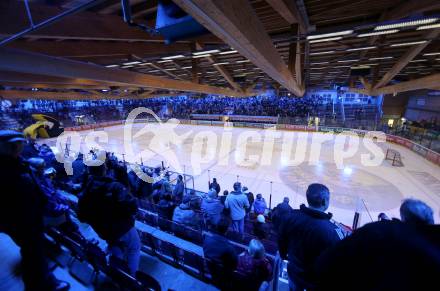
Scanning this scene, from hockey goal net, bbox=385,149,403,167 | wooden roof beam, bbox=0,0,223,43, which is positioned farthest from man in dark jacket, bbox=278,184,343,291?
hockey goal net, bbox=385,149,403,167

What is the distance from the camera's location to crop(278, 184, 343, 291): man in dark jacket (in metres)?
1.60

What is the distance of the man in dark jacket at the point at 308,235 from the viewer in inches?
62.9

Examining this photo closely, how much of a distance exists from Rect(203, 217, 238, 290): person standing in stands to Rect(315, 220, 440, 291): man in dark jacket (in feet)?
4.63

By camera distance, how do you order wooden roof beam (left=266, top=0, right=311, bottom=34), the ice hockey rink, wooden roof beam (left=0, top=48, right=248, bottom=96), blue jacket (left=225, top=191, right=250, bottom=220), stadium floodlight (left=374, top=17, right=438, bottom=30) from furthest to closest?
1. the ice hockey rink
2. blue jacket (left=225, top=191, right=250, bottom=220)
3. wooden roof beam (left=0, top=48, right=248, bottom=96)
4. stadium floodlight (left=374, top=17, right=438, bottom=30)
5. wooden roof beam (left=266, top=0, right=311, bottom=34)

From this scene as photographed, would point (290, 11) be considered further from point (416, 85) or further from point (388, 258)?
point (416, 85)

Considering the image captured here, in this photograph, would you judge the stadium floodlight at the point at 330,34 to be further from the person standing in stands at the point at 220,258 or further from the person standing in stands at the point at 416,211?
the person standing in stands at the point at 220,258

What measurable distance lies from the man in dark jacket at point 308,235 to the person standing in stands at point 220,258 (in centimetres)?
65

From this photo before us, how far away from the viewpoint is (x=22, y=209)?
155 centimetres

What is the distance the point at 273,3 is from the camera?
109 inches

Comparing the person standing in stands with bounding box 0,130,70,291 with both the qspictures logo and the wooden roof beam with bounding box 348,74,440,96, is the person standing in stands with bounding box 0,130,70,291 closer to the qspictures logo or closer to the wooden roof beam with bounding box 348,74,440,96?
the qspictures logo

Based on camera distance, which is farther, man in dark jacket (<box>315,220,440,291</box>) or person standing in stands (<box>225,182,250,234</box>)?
person standing in stands (<box>225,182,250,234</box>)

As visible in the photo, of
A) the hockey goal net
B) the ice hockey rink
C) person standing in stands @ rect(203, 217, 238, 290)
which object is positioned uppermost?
person standing in stands @ rect(203, 217, 238, 290)

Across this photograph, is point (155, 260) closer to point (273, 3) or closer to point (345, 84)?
point (273, 3)

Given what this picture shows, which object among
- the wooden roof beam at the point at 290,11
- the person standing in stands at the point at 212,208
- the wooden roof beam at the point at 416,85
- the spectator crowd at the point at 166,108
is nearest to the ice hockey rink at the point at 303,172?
the person standing in stands at the point at 212,208
